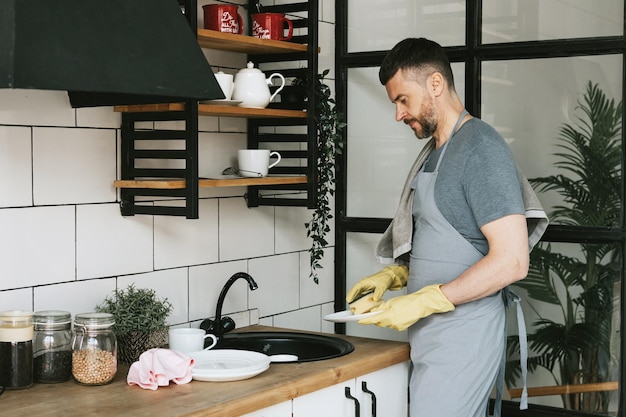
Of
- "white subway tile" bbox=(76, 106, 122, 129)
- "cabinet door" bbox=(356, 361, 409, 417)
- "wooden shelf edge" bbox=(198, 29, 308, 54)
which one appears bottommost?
"cabinet door" bbox=(356, 361, 409, 417)

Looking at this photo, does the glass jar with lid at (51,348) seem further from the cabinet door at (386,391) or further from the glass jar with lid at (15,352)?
the cabinet door at (386,391)

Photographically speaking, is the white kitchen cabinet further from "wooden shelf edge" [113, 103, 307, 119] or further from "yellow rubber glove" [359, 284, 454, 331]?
→ "wooden shelf edge" [113, 103, 307, 119]

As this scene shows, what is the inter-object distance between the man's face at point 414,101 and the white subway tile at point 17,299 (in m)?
1.20

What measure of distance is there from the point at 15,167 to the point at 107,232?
371mm

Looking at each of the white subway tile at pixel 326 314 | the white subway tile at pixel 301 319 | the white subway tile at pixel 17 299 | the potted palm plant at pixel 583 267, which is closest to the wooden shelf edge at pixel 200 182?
the white subway tile at pixel 17 299

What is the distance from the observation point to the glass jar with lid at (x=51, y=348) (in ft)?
7.74

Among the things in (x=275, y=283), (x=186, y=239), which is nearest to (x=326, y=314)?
(x=275, y=283)

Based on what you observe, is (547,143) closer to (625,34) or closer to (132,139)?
(625,34)

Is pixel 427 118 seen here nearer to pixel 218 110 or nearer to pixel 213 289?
pixel 218 110

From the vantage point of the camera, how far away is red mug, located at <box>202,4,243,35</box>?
2859 mm

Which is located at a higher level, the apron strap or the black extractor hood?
the black extractor hood

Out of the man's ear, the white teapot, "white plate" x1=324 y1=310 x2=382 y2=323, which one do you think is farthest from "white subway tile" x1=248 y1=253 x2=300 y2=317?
the man's ear

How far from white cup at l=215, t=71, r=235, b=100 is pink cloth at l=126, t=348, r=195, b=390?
841 mm

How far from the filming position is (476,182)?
8.47ft
